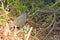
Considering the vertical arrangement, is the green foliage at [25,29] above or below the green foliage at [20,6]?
below

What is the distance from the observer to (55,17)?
13.1 ft

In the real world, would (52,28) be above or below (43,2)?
below

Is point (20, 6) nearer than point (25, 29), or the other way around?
point (25, 29)

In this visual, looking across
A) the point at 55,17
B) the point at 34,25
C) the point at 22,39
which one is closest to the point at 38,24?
the point at 34,25

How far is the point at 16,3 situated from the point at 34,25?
1.71 ft

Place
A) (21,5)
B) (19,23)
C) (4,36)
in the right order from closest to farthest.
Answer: (4,36) → (19,23) → (21,5)

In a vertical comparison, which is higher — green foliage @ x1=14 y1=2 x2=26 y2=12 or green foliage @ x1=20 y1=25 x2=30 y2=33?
green foliage @ x1=14 y1=2 x2=26 y2=12

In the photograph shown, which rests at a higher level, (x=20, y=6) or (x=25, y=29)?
(x=20, y=6)

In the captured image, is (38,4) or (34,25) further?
(38,4)

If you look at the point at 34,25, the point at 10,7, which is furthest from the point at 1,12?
the point at 34,25

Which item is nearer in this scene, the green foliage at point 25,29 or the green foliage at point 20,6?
the green foliage at point 25,29

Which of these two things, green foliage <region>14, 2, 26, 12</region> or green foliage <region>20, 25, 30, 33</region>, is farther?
green foliage <region>14, 2, 26, 12</region>

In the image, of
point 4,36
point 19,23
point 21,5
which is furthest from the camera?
point 21,5

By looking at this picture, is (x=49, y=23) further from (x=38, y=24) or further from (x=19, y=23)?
(x=19, y=23)
